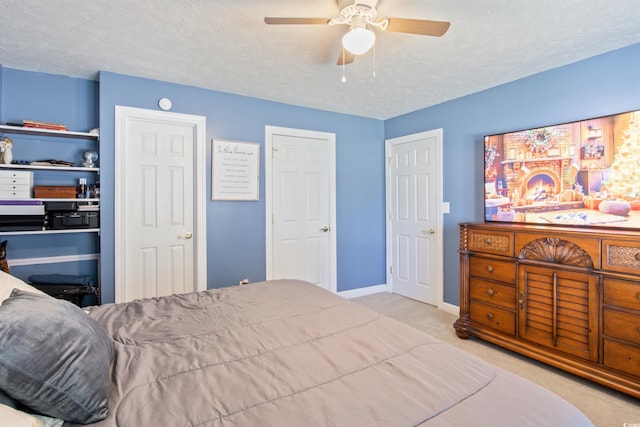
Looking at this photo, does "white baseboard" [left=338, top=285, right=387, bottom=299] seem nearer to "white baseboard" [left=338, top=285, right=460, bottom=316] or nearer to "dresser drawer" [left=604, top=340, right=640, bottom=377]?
"white baseboard" [left=338, top=285, right=460, bottom=316]

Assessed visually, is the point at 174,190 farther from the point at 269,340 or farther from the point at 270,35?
the point at 269,340

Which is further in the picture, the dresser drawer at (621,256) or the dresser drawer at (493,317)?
the dresser drawer at (493,317)

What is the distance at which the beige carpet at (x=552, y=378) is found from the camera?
1926mm

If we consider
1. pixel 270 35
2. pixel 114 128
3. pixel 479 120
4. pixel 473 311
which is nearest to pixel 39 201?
pixel 114 128

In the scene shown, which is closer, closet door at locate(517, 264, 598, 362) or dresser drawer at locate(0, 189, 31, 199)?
closet door at locate(517, 264, 598, 362)

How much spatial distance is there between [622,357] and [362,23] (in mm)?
2668

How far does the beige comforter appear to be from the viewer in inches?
34.9

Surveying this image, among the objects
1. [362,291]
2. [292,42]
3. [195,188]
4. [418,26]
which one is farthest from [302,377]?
[362,291]

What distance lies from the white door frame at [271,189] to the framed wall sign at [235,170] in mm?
140

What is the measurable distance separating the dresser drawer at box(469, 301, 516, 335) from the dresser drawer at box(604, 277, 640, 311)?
0.68m

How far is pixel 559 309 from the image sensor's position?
2379mm

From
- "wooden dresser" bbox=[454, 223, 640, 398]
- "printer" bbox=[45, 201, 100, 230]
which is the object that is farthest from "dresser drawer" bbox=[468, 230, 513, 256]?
"printer" bbox=[45, 201, 100, 230]

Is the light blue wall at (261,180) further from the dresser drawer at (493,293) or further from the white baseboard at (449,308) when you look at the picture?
A: the dresser drawer at (493,293)

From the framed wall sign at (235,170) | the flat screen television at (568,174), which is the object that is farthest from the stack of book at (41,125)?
the flat screen television at (568,174)
